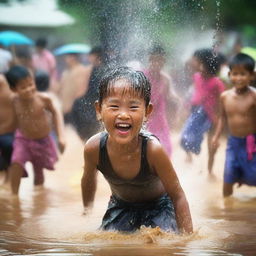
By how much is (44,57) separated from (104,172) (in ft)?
35.7

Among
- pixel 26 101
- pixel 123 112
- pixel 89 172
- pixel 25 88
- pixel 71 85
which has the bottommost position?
pixel 89 172

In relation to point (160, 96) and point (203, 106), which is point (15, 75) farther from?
point (203, 106)

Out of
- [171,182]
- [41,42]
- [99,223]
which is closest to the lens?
[171,182]

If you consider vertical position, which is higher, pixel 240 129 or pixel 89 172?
pixel 240 129

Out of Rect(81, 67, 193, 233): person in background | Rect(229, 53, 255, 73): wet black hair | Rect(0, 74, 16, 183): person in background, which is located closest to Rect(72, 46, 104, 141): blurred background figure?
Rect(0, 74, 16, 183): person in background

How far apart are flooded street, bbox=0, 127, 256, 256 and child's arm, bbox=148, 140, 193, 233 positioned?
0.43 feet

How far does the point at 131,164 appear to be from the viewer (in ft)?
15.3

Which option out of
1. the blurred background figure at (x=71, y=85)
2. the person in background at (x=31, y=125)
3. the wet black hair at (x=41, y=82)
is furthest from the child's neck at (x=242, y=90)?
the blurred background figure at (x=71, y=85)

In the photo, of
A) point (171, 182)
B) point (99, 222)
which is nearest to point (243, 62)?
point (99, 222)

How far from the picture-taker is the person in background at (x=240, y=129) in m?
7.08

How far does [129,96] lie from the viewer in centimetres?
442

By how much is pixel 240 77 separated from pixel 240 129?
51 centimetres

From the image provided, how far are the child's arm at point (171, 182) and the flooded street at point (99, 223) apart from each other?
131 millimetres

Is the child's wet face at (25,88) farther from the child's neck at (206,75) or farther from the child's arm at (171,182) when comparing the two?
the child's arm at (171,182)
